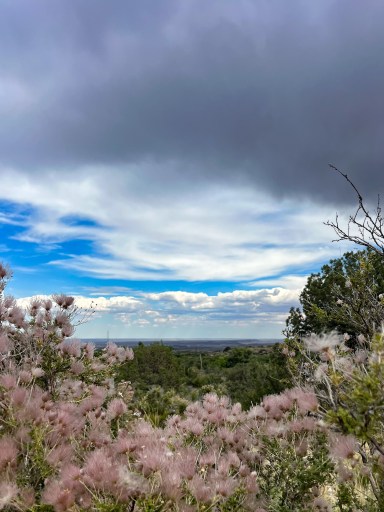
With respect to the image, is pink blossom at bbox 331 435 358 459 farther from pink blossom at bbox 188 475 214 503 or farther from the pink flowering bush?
pink blossom at bbox 188 475 214 503

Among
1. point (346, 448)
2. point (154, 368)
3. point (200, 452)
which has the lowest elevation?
point (154, 368)

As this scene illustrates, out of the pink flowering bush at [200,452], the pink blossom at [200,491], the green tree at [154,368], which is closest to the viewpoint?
the pink flowering bush at [200,452]

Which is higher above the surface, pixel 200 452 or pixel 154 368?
pixel 200 452

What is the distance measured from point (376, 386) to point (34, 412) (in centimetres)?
220

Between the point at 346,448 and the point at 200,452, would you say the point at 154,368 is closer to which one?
the point at 200,452

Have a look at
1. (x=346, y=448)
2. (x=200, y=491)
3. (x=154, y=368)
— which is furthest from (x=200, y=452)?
(x=154, y=368)

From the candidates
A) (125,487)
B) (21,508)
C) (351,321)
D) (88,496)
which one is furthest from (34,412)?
(351,321)

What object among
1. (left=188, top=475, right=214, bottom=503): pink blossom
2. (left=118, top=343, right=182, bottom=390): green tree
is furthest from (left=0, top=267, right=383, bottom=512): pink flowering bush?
(left=118, top=343, right=182, bottom=390): green tree

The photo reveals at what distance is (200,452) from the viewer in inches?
129

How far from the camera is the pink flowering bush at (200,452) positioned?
2197mm

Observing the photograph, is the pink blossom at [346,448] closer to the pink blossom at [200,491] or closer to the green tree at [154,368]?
the pink blossom at [200,491]

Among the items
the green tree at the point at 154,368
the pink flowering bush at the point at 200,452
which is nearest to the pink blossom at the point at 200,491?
the pink flowering bush at the point at 200,452

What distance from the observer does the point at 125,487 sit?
6.97 feet

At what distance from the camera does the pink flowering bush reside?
220 cm
